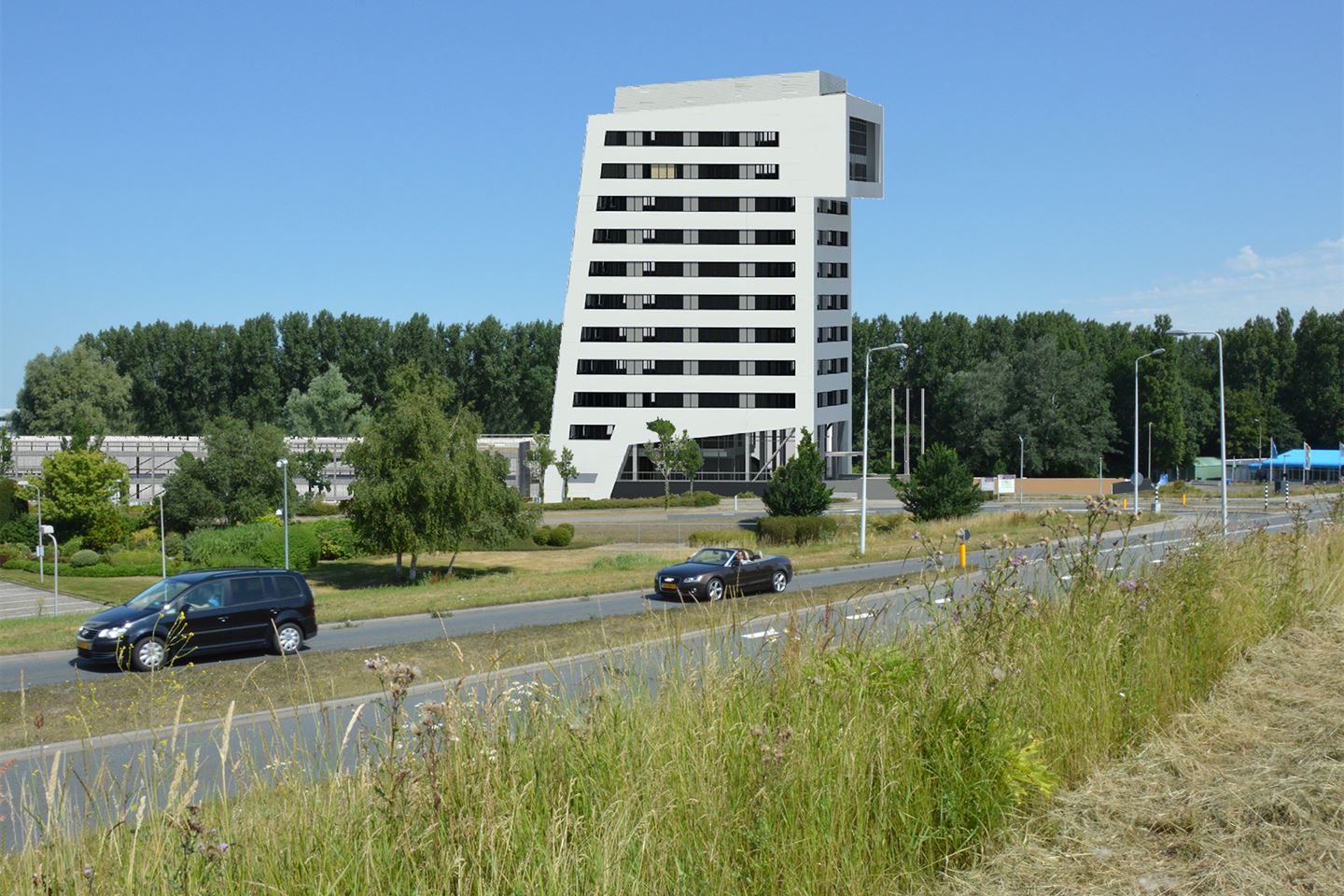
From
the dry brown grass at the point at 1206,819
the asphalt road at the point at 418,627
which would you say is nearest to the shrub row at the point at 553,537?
the asphalt road at the point at 418,627

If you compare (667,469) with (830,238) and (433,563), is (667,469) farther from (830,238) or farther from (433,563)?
(433,563)

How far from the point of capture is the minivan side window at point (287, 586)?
20.1 meters

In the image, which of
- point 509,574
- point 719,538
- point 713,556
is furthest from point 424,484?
point 713,556

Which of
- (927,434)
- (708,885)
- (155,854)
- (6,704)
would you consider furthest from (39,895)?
(927,434)

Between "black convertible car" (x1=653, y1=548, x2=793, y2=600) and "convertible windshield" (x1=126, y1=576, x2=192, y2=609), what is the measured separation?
35.2 feet

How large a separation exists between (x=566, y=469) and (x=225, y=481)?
28211 millimetres

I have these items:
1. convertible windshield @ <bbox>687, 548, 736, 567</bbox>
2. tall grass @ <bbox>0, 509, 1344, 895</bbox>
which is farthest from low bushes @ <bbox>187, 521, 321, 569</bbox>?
tall grass @ <bbox>0, 509, 1344, 895</bbox>

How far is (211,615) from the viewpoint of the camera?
739 inches

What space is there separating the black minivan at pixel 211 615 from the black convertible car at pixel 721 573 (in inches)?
350

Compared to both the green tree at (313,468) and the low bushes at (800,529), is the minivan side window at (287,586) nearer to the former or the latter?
the low bushes at (800,529)

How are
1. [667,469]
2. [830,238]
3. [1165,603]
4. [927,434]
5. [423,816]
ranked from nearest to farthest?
[423,816], [1165,603], [667,469], [830,238], [927,434]

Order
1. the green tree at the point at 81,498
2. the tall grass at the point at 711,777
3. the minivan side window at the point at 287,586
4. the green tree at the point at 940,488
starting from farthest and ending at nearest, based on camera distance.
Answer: the green tree at the point at 81,498, the green tree at the point at 940,488, the minivan side window at the point at 287,586, the tall grass at the point at 711,777

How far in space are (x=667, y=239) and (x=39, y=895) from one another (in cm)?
8436

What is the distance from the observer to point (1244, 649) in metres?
7.98
